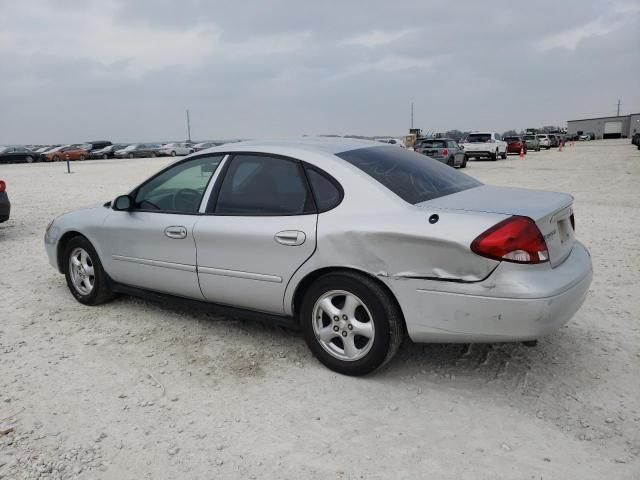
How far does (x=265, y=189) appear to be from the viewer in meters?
3.74

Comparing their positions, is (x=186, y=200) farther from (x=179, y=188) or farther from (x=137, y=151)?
(x=137, y=151)

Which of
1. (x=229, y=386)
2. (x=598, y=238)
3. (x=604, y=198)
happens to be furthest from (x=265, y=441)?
(x=604, y=198)

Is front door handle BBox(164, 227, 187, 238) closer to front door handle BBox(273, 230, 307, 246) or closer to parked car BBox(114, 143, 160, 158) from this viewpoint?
front door handle BBox(273, 230, 307, 246)

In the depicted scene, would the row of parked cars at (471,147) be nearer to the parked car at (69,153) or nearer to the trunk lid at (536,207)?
the trunk lid at (536,207)

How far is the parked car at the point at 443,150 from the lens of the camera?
76.3 ft

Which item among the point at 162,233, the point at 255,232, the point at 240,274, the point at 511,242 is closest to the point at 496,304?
the point at 511,242

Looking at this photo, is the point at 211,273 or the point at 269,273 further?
the point at 211,273

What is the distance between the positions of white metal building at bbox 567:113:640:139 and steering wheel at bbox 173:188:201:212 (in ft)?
336

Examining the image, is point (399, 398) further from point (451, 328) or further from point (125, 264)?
point (125, 264)

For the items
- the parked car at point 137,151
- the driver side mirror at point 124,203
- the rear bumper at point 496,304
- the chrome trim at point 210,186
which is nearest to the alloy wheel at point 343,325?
the rear bumper at point 496,304

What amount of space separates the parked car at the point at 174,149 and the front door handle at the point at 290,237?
45.5 m

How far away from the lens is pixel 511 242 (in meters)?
2.88

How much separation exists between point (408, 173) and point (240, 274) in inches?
53.4

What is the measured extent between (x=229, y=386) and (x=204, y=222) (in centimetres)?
121
